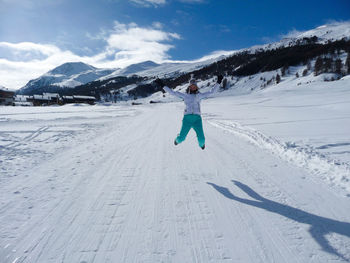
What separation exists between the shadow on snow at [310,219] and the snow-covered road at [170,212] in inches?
0.5

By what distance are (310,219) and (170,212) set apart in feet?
6.18

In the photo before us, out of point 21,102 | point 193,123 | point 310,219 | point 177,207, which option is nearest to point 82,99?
point 21,102

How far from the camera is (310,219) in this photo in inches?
112

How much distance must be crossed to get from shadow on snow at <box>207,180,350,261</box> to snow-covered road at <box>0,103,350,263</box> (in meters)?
0.01

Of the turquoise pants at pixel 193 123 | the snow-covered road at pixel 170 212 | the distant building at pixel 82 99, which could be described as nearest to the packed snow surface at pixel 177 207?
the snow-covered road at pixel 170 212

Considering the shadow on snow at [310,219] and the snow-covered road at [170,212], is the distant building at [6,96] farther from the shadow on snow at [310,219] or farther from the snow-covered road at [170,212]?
the shadow on snow at [310,219]

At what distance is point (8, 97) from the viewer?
243 ft

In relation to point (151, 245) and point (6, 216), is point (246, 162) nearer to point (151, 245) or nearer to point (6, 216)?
point (151, 245)

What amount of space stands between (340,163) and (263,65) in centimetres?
12743

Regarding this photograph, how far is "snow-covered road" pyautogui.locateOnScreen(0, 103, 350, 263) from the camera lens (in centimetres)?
227

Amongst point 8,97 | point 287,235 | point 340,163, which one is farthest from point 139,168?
point 8,97

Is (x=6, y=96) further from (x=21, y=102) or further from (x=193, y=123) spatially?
(x=193, y=123)

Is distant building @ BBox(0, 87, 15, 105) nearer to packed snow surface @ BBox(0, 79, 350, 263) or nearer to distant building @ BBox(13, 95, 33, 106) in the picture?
distant building @ BBox(13, 95, 33, 106)

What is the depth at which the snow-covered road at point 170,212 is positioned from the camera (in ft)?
7.43
